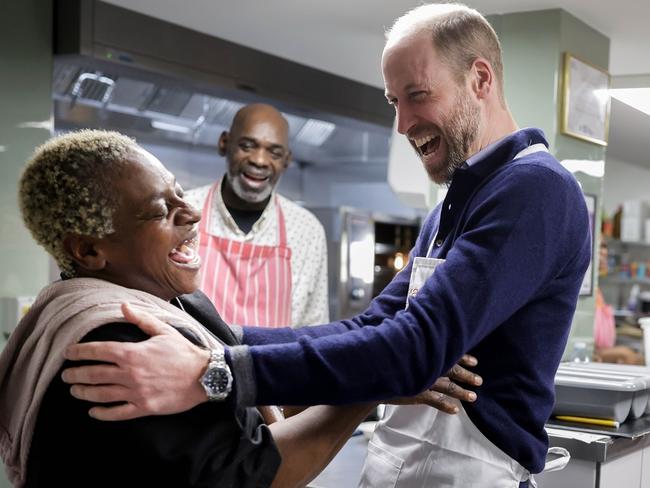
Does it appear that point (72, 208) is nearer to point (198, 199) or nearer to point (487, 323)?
point (487, 323)

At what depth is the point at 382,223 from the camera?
6293 millimetres

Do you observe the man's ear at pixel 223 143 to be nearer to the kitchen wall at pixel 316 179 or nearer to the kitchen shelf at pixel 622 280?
the kitchen wall at pixel 316 179

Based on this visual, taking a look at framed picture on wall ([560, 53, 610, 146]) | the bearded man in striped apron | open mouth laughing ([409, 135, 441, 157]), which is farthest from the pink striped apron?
open mouth laughing ([409, 135, 441, 157])

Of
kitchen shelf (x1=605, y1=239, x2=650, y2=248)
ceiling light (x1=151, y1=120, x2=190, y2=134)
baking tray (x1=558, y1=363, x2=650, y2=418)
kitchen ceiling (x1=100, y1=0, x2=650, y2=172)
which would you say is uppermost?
kitchen ceiling (x1=100, y1=0, x2=650, y2=172)

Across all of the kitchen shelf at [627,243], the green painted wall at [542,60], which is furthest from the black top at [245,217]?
the kitchen shelf at [627,243]

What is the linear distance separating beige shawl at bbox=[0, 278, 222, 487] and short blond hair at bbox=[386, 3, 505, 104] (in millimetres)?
635

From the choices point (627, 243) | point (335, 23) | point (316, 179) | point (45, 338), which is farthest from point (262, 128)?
point (627, 243)

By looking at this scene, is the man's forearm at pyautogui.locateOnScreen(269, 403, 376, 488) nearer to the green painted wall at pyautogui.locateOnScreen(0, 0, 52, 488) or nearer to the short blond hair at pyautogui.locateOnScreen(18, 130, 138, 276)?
the short blond hair at pyautogui.locateOnScreen(18, 130, 138, 276)

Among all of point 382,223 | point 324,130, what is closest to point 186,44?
point 324,130

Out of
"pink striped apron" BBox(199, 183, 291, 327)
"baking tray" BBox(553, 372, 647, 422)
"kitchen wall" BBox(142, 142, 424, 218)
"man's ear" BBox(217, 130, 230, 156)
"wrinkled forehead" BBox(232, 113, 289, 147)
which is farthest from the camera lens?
"kitchen wall" BBox(142, 142, 424, 218)

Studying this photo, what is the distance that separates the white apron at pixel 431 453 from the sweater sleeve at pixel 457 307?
16 cm

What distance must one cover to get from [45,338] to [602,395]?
1.81m

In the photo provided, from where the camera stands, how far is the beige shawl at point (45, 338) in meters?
1.09

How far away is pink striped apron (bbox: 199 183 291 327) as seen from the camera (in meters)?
3.10
